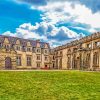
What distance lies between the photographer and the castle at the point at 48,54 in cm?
5469

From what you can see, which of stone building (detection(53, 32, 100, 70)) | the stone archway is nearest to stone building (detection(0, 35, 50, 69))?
the stone archway

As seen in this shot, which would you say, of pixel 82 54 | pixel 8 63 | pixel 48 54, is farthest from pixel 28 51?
pixel 82 54

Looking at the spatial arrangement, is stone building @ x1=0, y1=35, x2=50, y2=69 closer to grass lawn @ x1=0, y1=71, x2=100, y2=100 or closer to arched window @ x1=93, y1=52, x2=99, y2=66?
arched window @ x1=93, y1=52, x2=99, y2=66

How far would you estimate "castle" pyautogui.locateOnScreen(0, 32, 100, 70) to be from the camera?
179 ft

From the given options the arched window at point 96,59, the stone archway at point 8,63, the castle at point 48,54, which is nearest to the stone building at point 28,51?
the castle at point 48,54

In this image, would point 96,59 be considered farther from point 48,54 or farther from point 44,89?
point 44,89

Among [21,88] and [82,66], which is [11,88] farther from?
[82,66]

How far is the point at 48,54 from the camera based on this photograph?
83.2 m

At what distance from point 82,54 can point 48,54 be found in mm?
26821

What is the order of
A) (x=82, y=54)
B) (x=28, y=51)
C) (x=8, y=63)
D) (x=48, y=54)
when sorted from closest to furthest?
(x=82, y=54) → (x=8, y=63) → (x=28, y=51) → (x=48, y=54)

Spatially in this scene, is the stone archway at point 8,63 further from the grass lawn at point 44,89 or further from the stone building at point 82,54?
the grass lawn at point 44,89

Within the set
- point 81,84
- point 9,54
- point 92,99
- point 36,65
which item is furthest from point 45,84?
point 36,65

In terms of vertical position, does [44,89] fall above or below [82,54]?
below

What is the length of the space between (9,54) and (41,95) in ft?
132
